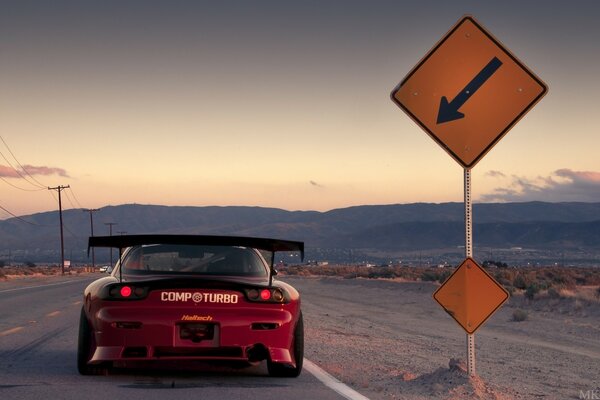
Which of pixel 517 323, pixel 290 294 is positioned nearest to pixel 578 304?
pixel 517 323

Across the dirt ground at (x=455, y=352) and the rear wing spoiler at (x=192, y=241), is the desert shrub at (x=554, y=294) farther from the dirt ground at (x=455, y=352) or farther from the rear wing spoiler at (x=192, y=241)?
the rear wing spoiler at (x=192, y=241)

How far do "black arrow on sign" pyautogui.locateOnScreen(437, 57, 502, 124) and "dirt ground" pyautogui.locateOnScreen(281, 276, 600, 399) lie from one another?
2614 millimetres

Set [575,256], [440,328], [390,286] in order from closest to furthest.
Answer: [440,328], [390,286], [575,256]

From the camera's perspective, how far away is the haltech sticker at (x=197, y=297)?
8625 mm

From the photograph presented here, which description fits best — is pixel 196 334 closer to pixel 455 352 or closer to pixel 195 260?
pixel 195 260

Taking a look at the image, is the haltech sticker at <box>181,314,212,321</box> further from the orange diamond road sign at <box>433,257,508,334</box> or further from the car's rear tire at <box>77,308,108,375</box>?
the orange diamond road sign at <box>433,257,508,334</box>

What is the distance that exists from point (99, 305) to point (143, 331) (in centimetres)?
56

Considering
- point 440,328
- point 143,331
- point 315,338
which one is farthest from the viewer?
point 440,328

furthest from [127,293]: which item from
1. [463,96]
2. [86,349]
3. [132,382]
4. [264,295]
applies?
[463,96]

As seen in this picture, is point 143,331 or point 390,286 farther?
point 390,286

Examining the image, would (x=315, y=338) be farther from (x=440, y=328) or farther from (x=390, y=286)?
(x=390, y=286)

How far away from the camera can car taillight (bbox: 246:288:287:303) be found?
882cm

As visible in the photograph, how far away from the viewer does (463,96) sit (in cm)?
881

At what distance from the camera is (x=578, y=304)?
26594mm
